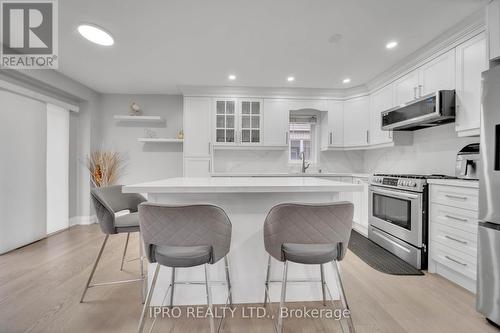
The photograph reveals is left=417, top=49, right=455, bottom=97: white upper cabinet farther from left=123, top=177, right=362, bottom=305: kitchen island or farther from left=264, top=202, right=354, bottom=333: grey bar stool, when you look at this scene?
left=264, top=202, right=354, bottom=333: grey bar stool

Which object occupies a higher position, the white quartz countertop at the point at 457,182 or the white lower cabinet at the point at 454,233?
the white quartz countertop at the point at 457,182

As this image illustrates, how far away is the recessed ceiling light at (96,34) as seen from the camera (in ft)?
7.25

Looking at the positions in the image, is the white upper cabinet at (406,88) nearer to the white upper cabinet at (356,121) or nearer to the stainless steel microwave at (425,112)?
the stainless steel microwave at (425,112)

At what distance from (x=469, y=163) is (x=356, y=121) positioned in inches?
77.0

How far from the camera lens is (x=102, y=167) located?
13.1 ft

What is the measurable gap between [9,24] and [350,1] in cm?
321

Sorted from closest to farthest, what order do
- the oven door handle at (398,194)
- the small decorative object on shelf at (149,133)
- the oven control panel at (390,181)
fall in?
the oven door handle at (398,194)
the oven control panel at (390,181)
the small decorative object on shelf at (149,133)

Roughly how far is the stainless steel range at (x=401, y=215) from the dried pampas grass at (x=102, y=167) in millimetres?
4324

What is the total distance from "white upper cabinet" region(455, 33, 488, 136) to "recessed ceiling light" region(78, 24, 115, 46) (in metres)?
3.57

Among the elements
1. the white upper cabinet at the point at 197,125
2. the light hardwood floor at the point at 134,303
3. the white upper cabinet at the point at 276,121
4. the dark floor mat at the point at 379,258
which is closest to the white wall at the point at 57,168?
the light hardwood floor at the point at 134,303

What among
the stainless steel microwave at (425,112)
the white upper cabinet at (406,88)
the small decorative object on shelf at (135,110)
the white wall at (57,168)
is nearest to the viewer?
the stainless steel microwave at (425,112)

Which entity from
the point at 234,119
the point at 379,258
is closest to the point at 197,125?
the point at 234,119

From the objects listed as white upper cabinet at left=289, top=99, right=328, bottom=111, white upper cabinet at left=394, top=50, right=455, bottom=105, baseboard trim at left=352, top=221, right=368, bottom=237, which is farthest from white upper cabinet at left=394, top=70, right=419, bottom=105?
baseboard trim at left=352, top=221, right=368, bottom=237

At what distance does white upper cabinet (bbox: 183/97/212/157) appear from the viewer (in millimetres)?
3939
